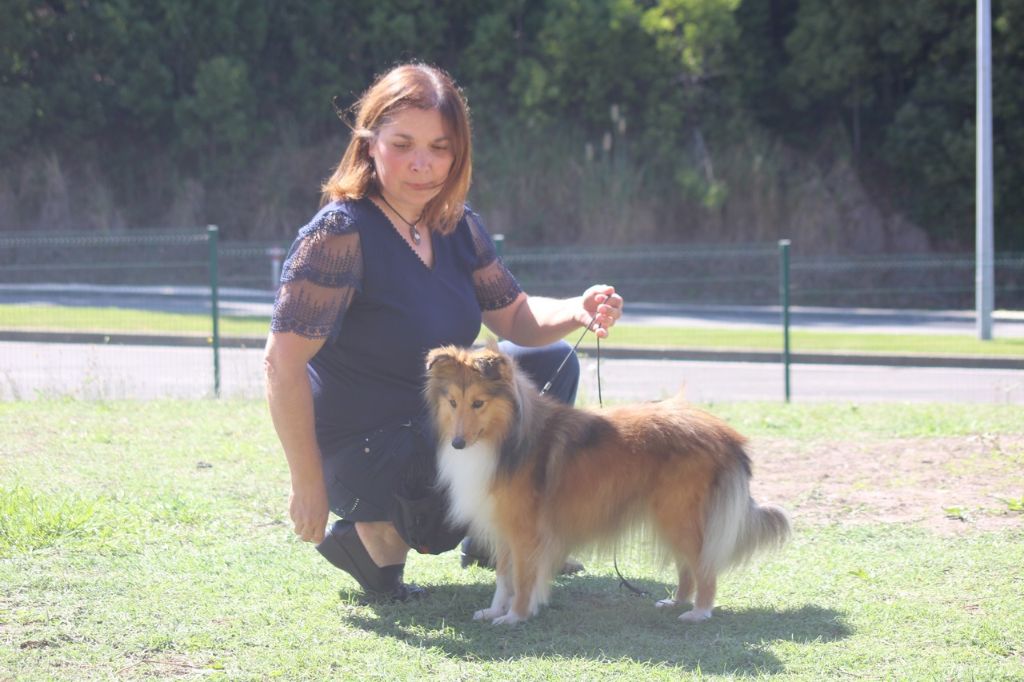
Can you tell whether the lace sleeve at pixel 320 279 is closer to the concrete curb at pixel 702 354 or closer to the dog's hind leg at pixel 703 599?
the dog's hind leg at pixel 703 599

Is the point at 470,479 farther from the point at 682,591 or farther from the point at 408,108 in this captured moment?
the point at 408,108

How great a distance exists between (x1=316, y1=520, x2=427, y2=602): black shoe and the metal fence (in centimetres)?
589

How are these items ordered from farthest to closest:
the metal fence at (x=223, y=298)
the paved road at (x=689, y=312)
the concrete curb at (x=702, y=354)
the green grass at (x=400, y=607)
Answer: the paved road at (x=689, y=312)
the concrete curb at (x=702, y=354)
the metal fence at (x=223, y=298)
the green grass at (x=400, y=607)

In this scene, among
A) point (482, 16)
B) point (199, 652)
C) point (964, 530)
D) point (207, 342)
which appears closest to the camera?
point (199, 652)

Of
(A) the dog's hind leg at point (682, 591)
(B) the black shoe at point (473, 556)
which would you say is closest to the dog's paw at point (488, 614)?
(B) the black shoe at point (473, 556)

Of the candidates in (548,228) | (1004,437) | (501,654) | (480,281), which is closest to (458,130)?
(480,281)

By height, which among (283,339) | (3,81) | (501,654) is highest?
(3,81)

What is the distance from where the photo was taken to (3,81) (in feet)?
86.6

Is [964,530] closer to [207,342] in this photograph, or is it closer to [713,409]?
[713,409]

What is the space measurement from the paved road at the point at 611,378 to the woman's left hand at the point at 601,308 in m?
5.34

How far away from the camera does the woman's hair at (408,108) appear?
4492mm

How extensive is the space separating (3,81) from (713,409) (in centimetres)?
2264

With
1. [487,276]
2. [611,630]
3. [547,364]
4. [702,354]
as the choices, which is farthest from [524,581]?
[702,354]

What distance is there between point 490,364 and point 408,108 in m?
1.05
